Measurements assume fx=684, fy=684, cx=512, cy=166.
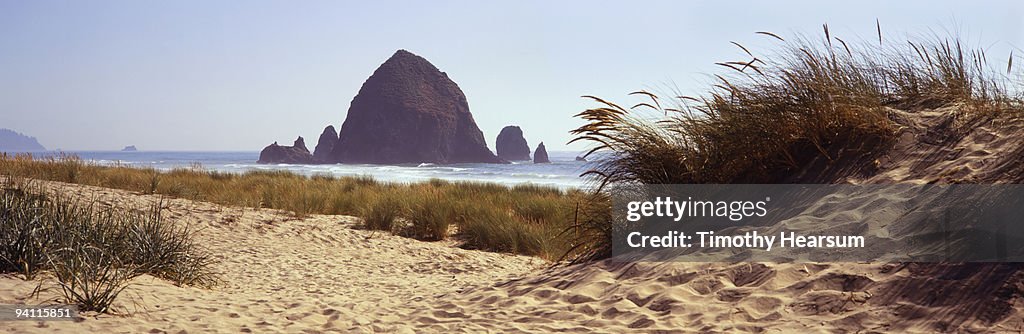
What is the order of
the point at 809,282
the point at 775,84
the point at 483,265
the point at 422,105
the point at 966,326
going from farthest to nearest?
1. the point at 422,105
2. the point at 483,265
3. the point at 775,84
4. the point at 809,282
5. the point at 966,326

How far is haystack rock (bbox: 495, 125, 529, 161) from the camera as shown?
4855 inches

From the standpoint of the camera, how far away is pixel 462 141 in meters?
108

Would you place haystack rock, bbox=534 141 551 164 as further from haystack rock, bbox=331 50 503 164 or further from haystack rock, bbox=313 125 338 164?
haystack rock, bbox=313 125 338 164

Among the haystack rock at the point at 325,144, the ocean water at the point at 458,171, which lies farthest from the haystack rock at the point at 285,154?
the ocean water at the point at 458,171

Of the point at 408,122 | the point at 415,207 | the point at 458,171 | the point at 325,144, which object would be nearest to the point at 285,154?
the point at 325,144

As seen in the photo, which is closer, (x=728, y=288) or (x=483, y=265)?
(x=728, y=288)

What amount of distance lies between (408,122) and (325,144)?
21.0 metres

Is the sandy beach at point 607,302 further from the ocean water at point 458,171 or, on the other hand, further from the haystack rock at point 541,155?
the haystack rock at point 541,155

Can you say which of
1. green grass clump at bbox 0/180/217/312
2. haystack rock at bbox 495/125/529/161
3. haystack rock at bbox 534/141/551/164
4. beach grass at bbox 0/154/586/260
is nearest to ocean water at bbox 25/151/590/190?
beach grass at bbox 0/154/586/260

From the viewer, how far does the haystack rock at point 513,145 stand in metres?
123

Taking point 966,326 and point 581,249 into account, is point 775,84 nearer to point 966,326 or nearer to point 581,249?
point 581,249

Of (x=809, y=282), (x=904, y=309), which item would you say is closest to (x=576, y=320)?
(x=809, y=282)

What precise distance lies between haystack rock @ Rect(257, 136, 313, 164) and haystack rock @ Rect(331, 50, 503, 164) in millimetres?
4617

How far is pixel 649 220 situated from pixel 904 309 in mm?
2846
